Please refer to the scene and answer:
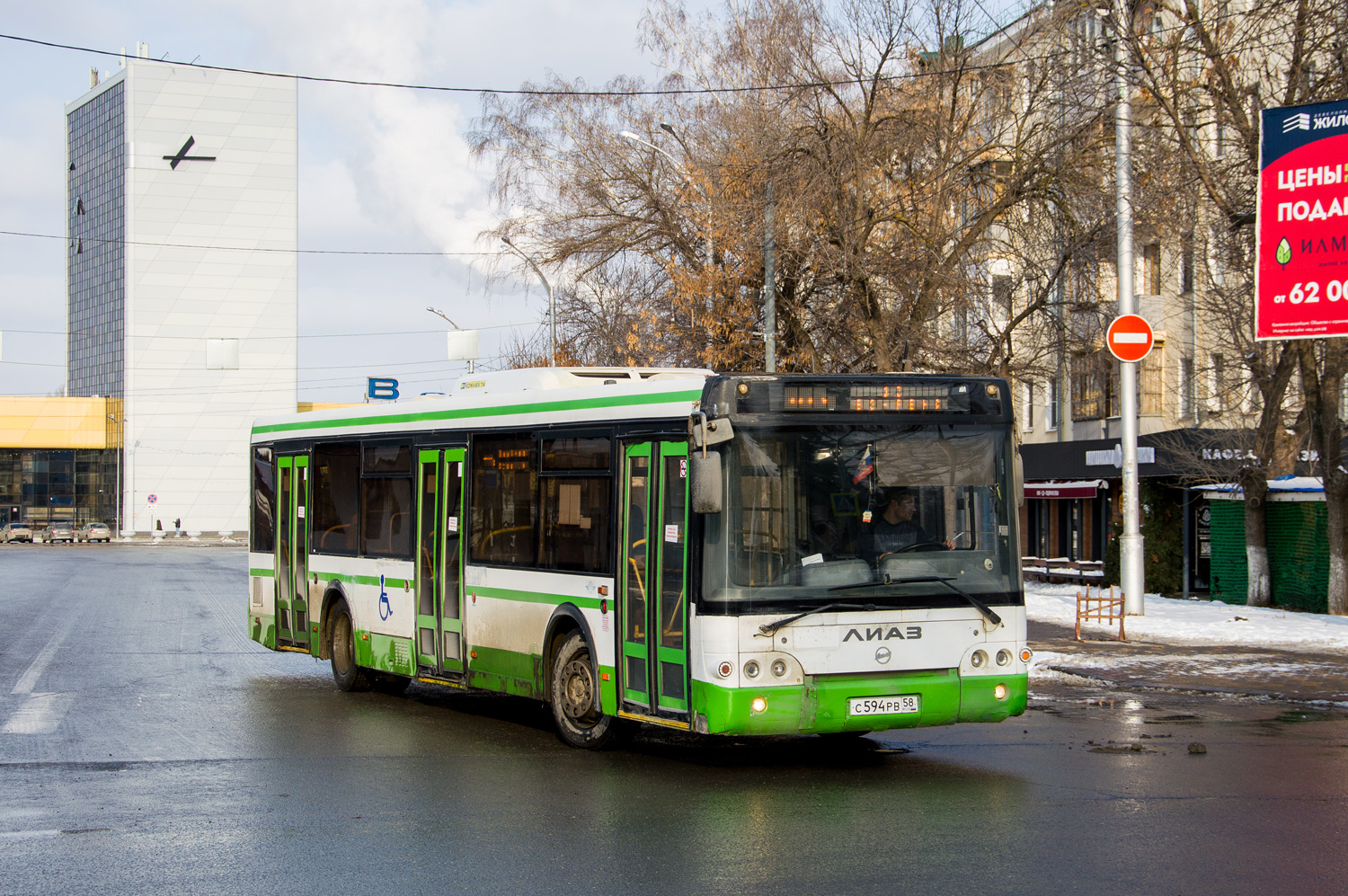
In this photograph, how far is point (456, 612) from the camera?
12.3 metres

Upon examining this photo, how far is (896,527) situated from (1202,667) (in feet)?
28.9

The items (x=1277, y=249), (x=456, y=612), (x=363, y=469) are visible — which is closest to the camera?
(x=456, y=612)

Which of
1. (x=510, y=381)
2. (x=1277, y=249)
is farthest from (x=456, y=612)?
(x=1277, y=249)

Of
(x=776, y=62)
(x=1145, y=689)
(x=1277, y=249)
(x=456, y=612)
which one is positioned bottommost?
(x=1145, y=689)

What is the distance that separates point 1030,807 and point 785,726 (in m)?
1.56

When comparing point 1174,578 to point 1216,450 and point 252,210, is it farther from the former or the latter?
point 252,210

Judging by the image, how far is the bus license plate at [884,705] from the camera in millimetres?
9211

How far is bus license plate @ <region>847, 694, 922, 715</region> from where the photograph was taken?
30.2 feet

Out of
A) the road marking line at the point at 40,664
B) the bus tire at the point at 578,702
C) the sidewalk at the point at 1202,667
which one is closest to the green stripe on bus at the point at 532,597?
the bus tire at the point at 578,702

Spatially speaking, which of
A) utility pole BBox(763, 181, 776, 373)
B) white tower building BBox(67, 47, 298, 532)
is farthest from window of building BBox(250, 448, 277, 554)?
white tower building BBox(67, 47, 298, 532)

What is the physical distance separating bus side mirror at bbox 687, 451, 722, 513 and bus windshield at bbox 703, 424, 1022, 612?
24 cm

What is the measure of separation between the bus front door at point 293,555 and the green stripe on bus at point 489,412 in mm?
491

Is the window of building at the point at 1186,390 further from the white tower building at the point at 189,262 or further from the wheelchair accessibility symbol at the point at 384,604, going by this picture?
the white tower building at the point at 189,262

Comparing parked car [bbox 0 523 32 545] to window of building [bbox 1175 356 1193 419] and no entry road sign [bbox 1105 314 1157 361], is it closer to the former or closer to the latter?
window of building [bbox 1175 356 1193 419]
